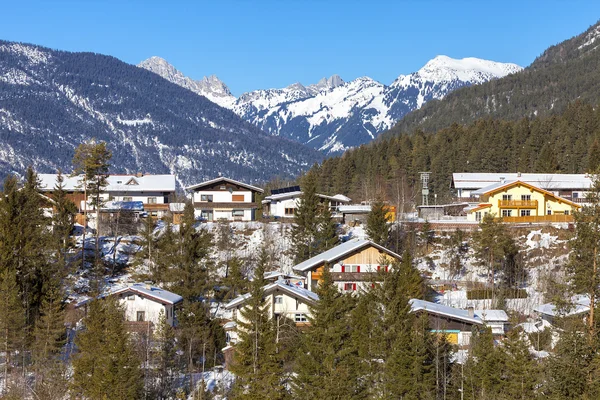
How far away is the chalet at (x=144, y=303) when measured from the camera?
52625mm

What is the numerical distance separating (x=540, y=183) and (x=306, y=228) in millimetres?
32407

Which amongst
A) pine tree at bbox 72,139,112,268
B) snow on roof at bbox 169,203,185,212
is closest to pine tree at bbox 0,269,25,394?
pine tree at bbox 72,139,112,268

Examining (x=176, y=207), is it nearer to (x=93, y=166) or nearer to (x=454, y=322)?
(x=93, y=166)

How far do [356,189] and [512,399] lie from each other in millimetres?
74073

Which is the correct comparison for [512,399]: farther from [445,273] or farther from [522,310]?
[445,273]

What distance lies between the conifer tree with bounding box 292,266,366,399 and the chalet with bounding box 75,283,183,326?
1810cm

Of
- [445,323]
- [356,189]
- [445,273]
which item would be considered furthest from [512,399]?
[356,189]

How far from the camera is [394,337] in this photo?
38.5m

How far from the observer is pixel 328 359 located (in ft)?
Result: 116

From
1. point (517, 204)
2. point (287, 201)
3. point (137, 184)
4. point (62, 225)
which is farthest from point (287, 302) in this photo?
point (137, 184)

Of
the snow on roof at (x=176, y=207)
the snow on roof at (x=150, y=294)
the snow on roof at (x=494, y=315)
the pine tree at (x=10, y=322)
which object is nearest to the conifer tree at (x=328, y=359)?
the snow on roof at (x=494, y=315)

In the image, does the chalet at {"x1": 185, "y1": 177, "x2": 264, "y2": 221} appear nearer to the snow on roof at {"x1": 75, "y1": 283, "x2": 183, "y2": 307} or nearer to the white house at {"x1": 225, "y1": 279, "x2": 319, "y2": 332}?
the snow on roof at {"x1": 75, "y1": 283, "x2": 183, "y2": 307}

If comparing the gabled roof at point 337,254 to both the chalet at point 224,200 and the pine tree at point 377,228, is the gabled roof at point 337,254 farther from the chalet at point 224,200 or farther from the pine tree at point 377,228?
the chalet at point 224,200

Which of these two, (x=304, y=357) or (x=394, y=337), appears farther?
(x=394, y=337)
